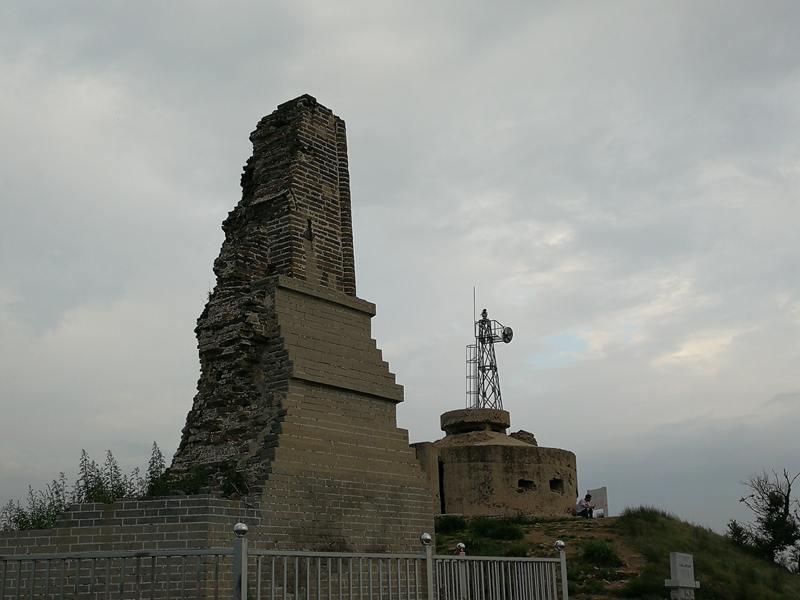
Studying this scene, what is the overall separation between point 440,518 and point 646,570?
19.5 ft

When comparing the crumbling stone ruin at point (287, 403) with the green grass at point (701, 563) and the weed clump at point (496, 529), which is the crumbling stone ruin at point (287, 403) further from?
the weed clump at point (496, 529)

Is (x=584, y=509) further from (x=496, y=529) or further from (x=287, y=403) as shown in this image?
(x=287, y=403)

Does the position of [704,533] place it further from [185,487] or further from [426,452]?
[185,487]

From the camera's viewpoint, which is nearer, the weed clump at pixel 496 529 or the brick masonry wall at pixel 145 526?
the brick masonry wall at pixel 145 526

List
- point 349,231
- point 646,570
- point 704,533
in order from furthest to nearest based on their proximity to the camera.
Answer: point 704,533 < point 646,570 < point 349,231

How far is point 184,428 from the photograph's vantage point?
11945 millimetres

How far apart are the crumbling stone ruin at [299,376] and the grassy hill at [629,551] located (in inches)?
154

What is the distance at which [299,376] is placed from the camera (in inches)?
446

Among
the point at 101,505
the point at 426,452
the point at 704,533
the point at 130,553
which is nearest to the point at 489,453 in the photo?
the point at 426,452

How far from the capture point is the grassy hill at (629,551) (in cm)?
1420

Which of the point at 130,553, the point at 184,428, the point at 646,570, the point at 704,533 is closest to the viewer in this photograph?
the point at 130,553

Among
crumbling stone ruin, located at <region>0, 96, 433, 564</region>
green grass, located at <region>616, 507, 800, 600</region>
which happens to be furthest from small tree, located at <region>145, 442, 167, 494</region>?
green grass, located at <region>616, 507, 800, 600</region>

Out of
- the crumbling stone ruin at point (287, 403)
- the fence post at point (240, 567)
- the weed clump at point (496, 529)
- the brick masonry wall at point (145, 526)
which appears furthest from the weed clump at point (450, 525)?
the fence post at point (240, 567)

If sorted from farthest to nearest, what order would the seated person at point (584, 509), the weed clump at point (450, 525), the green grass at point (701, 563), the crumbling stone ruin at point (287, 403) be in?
the seated person at point (584, 509) → the weed clump at point (450, 525) → the green grass at point (701, 563) → the crumbling stone ruin at point (287, 403)
